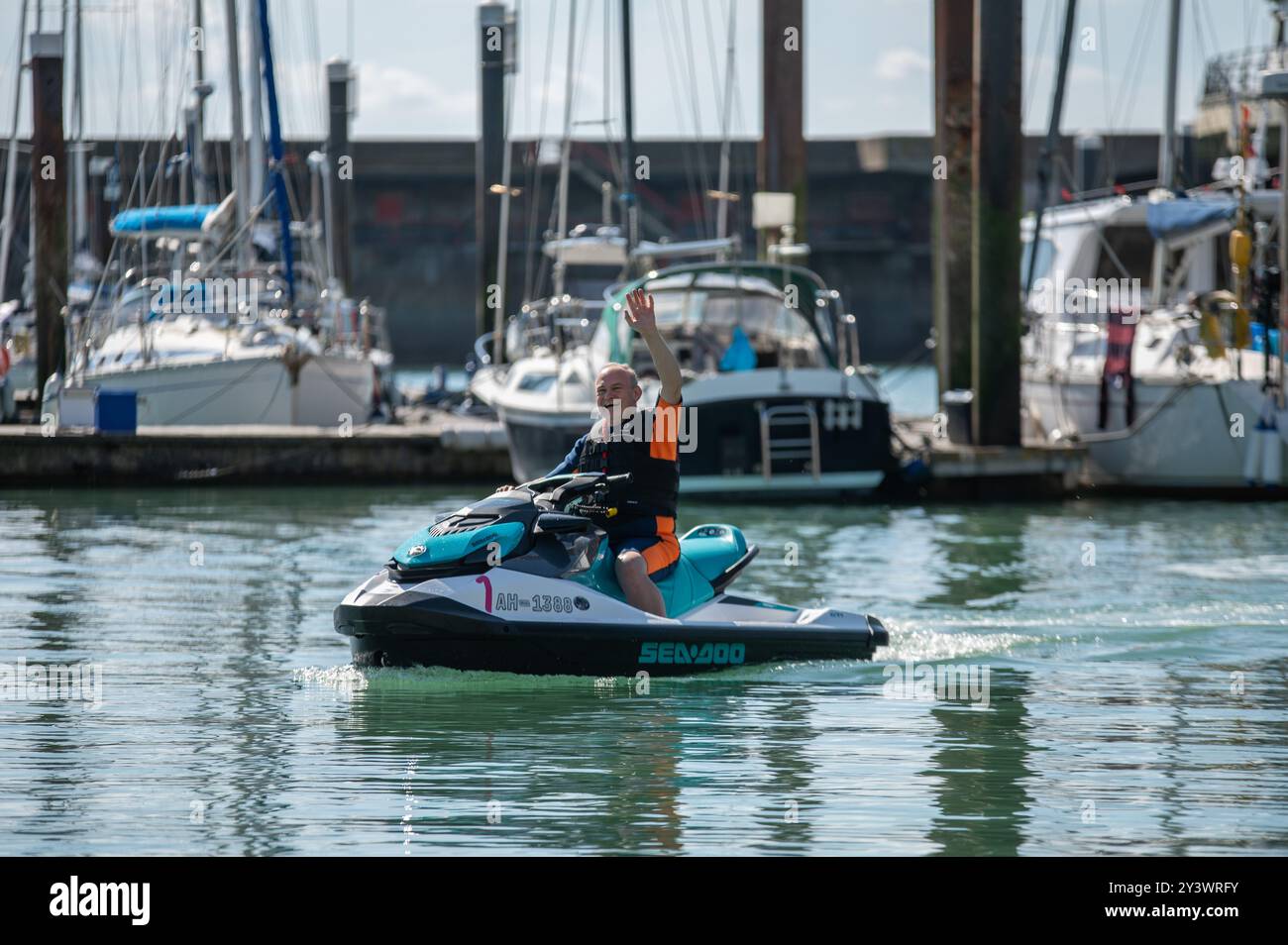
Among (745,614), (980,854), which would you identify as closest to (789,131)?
(745,614)

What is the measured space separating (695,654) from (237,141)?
1534 cm

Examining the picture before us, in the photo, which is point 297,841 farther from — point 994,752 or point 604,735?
point 994,752

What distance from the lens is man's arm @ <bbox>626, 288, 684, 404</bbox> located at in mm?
8644

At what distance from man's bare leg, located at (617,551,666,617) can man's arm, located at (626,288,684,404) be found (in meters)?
0.81

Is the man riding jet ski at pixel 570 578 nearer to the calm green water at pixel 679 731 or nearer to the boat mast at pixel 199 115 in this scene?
the calm green water at pixel 679 731

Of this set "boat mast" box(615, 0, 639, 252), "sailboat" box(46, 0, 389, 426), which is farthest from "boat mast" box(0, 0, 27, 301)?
"boat mast" box(615, 0, 639, 252)

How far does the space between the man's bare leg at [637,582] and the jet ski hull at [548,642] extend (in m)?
0.10

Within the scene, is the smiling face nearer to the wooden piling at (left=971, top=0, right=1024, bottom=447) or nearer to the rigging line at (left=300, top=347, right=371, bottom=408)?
the wooden piling at (left=971, top=0, right=1024, bottom=447)

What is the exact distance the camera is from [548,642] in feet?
30.0

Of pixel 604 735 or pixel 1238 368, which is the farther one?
pixel 1238 368

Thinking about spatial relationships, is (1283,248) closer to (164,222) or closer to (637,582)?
(637,582)

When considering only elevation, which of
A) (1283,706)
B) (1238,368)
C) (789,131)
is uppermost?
(789,131)

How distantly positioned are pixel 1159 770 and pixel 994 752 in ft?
2.18
